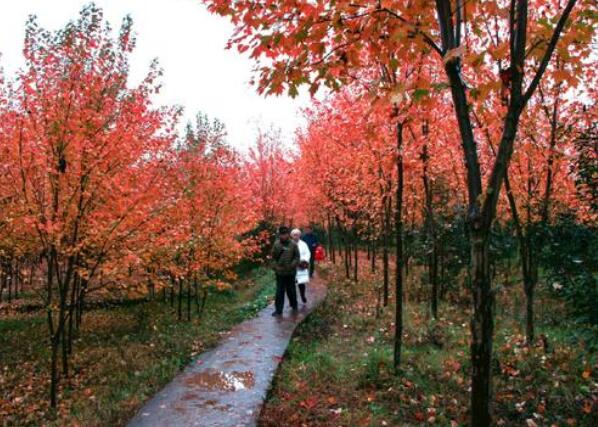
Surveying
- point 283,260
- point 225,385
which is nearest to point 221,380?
point 225,385

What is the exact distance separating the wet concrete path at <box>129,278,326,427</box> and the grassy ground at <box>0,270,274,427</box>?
0.41 metres

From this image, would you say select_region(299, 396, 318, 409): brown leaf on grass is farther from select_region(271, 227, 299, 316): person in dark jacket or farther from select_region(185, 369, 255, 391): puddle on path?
select_region(271, 227, 299, 316): person in dark jacket

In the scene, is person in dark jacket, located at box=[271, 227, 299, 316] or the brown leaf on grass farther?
person in dark jacket, located at box=[271, 227, 299, 316]

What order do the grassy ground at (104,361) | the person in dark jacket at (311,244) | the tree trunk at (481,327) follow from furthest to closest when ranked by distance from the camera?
the person in dark jacket at (311,244)
the grassy ground at (104,361)
the tree trunk at (481,327)

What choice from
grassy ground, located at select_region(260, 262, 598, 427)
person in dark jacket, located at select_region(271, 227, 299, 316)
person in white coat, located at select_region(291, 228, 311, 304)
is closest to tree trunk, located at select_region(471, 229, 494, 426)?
grassy ground, located at select_region(260, 262, 598, 427)

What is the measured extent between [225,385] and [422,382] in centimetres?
257

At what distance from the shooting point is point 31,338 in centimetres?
1365

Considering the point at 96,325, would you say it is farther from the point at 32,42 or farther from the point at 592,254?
the point at 592,254

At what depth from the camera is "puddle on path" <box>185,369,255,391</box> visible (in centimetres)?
586

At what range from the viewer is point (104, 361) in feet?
33.1

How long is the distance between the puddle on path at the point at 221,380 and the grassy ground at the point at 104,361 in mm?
691

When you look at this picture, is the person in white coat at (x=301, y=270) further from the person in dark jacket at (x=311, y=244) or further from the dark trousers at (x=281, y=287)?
the person in dark jacket at (x=311, y=244)

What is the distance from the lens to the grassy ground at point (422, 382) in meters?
4.90

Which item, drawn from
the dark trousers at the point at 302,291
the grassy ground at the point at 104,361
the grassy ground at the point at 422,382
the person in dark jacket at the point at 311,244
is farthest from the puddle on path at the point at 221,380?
the person in dark jacket at the point at 311,244
